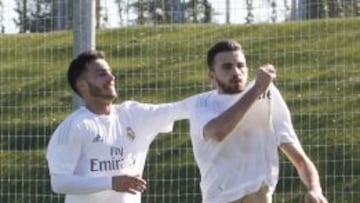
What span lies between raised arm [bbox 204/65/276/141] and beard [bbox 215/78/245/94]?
6.3 inches

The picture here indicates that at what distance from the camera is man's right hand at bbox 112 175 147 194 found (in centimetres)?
618

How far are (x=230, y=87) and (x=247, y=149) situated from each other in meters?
0.30

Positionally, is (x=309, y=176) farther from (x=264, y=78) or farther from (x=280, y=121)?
(x=264, y=78)

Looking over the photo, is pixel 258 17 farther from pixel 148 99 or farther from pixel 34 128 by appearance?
pixel 34 128

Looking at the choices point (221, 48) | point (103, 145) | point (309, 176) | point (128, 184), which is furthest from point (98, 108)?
point (309, 176)

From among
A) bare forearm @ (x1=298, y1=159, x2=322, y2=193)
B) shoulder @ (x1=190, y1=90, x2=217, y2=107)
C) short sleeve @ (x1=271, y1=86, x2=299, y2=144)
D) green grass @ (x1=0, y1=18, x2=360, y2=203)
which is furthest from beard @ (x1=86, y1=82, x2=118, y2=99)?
green grass @ (x1=0, y1=18, x2=360, y2=203)

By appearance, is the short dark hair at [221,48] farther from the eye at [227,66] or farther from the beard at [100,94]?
the beard at [100,94]

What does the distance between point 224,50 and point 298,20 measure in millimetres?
5132

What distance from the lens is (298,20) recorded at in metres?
11.2

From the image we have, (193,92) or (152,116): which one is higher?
(152,116)

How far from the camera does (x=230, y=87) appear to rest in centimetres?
609

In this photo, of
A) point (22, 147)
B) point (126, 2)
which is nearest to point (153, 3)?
point (126, 2)

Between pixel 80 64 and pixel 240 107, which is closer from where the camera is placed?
pixel 240 107

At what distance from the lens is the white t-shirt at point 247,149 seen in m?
6.03
